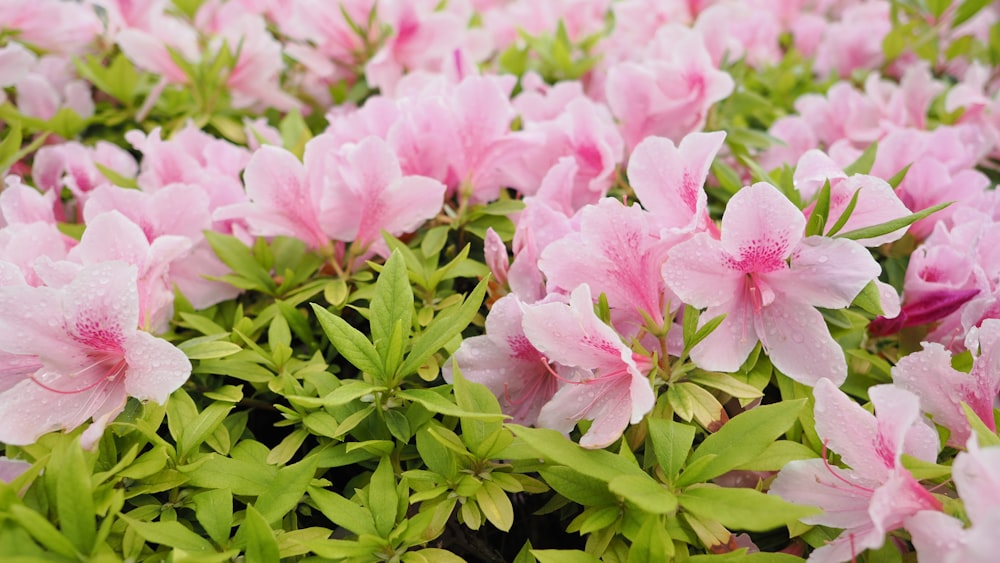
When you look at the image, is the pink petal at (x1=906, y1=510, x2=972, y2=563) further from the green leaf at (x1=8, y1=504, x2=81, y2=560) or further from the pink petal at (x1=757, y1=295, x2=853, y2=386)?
the green leaf at (x1=8, y1=504, x2=81, y2=560)

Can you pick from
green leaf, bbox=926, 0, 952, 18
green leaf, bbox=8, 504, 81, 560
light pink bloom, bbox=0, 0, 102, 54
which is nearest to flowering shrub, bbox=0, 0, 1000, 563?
green leaf, bbox=8, 504, 81, 560

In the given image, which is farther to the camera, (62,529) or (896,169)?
(896,169)

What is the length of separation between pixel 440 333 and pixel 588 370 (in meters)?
0.19

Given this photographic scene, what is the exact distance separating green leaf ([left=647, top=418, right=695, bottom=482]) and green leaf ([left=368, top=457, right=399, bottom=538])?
1.00ft

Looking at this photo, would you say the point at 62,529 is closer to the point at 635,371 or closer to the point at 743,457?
the point at 635,371

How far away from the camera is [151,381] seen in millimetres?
848

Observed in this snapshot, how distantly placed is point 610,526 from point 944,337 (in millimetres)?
593

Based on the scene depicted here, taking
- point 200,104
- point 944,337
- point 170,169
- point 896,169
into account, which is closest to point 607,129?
point 896,169

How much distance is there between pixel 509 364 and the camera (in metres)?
0.96

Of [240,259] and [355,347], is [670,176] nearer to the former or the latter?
[355,347]

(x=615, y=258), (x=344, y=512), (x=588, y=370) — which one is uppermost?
(x=615, y=258)

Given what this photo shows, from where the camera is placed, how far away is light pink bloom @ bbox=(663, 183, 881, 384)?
848 mm

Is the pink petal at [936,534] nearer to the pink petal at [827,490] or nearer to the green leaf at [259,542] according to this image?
the pink petal at [827,490]

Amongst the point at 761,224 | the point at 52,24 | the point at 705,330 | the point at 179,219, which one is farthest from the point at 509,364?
the point at 52,24
